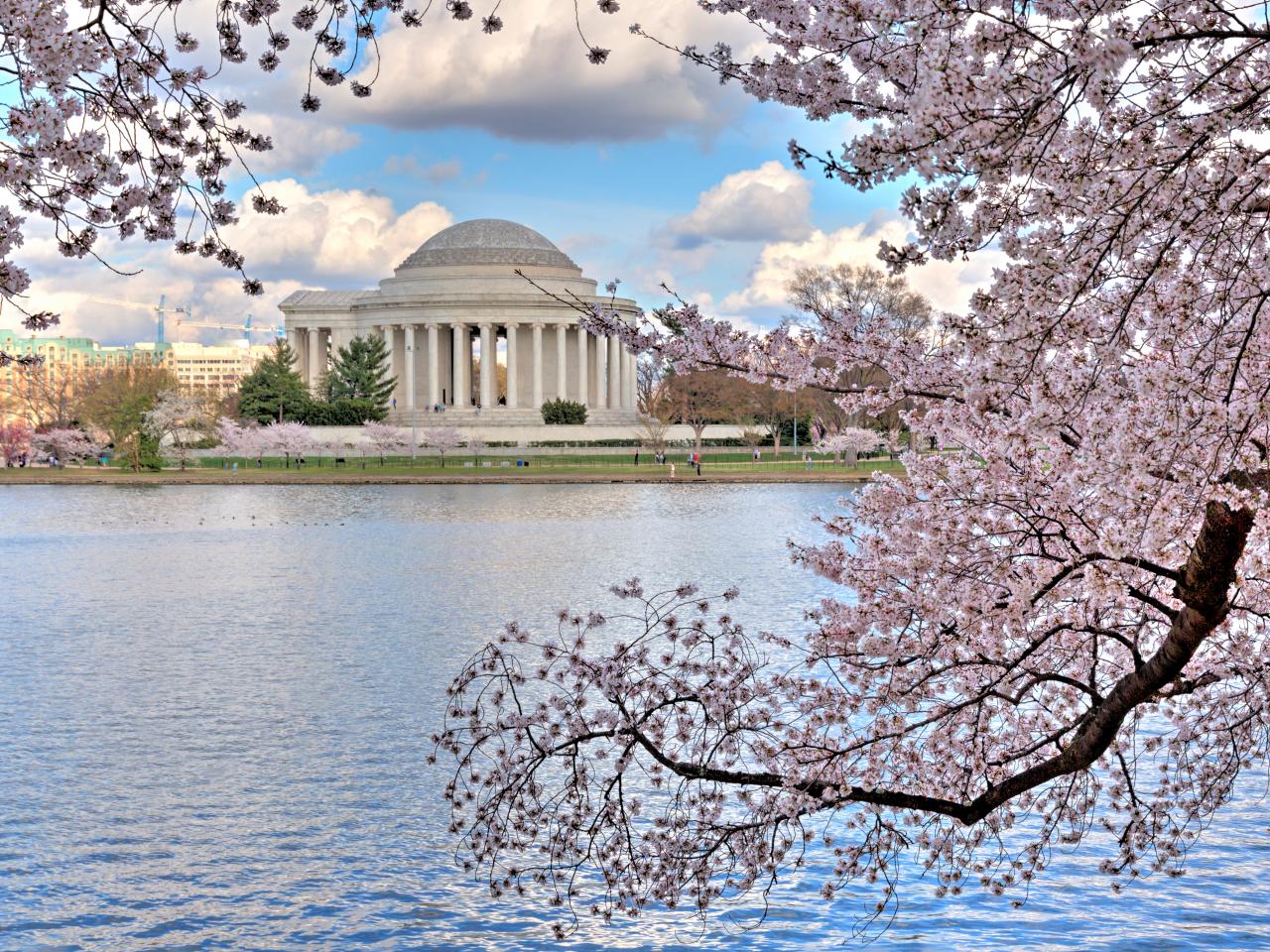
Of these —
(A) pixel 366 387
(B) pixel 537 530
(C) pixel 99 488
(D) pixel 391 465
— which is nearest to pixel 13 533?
(B) pixel 537 530

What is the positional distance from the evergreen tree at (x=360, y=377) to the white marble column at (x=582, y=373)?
56.4 ft

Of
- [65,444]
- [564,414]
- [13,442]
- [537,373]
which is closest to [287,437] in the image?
[65,444]

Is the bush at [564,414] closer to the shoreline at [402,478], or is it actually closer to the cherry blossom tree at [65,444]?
the shoreline at [402,478]

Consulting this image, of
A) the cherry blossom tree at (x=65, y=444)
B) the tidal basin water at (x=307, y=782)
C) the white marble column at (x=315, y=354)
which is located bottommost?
the tidal basin water at (x=307, y=782)

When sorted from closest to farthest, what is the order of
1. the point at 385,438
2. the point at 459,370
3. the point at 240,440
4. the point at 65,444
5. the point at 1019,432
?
the point at 1019,432, the point at 240,440, the point at 65,444, the point at 385,438, the point at 459,370

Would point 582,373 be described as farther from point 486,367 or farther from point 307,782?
point 307,782

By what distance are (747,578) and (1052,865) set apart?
19.5 meters

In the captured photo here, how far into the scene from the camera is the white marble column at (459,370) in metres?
109

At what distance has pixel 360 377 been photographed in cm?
9456

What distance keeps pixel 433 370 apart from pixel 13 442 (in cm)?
3297

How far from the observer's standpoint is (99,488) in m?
68.0

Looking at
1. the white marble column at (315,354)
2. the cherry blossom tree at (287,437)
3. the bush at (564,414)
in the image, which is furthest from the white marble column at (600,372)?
the cherry blossom tree at (287,437)

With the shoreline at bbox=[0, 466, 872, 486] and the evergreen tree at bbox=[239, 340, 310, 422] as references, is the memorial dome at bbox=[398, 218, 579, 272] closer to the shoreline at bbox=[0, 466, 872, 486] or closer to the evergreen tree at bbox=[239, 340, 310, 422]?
the evergreen tree at bbox=[239, 340, 310, 422]

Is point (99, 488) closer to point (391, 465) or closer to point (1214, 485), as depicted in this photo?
point (391, 465)
